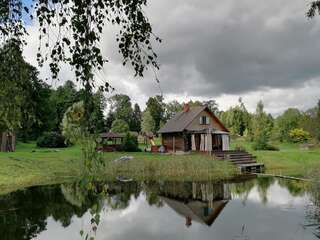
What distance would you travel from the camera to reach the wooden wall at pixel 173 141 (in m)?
37.9

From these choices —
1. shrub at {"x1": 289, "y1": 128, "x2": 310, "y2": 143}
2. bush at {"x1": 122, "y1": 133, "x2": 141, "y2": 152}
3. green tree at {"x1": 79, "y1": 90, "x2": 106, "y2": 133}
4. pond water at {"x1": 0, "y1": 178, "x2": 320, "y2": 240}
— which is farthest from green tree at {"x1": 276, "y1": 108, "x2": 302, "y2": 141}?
green tree at {"x1": 79, "y1": 90, "x2": 106, "y2": 133}

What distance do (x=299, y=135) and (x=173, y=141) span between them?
26833 millimetres

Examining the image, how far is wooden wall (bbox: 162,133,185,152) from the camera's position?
37938 mm

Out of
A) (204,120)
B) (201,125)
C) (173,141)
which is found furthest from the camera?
(204,120)

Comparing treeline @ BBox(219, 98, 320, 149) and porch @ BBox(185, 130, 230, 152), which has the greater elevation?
treeline @ BBox(219, 98, 320, 149)

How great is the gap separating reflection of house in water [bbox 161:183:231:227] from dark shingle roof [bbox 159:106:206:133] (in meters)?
15.7

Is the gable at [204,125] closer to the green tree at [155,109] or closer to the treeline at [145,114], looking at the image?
the treeline at [145,114]

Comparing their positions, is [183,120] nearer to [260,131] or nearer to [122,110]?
[260,131]

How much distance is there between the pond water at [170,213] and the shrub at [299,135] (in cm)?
3682

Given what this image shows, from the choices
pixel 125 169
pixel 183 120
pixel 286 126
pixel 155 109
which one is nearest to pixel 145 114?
pixel 155 109

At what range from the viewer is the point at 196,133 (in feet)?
123

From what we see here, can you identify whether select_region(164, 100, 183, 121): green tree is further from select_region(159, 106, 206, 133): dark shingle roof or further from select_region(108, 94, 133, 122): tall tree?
select_region(159, 106, 206, 133): dark shingle roof

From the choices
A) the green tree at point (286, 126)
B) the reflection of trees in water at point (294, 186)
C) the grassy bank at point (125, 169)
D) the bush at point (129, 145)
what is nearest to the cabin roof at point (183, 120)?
the bush at point (129, 145)

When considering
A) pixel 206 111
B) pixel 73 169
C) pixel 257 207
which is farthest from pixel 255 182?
pixel 206 111
